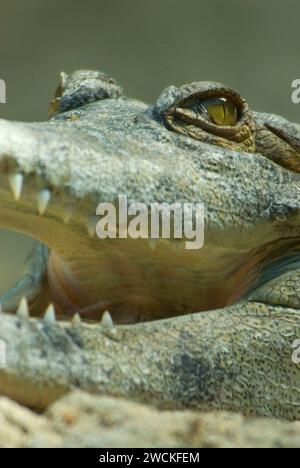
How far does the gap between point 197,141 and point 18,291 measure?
0.78 metres

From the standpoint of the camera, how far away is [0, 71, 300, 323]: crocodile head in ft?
6.27

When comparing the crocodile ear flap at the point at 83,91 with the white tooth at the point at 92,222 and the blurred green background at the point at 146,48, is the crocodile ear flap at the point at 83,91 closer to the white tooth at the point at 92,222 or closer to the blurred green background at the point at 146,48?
the white tooth at the point at 92,222

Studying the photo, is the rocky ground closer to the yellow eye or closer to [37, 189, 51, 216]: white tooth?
[37, 189, 51, 216]: white tooth

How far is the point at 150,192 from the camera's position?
6.56 ft

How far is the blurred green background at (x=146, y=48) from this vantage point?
523 cm

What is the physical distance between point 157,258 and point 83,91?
0.71m

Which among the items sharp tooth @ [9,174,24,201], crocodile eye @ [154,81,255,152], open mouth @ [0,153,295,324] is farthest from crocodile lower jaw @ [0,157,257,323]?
crocodile eye @ [154,81,255,152]

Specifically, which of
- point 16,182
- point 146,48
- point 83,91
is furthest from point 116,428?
point 146,48

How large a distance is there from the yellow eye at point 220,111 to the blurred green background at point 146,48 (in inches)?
111

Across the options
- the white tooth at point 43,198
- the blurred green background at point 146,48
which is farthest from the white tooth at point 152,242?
the blurred green background at point 146,48

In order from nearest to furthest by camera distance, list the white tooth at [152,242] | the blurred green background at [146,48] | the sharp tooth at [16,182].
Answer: the sharp tooth at [16,182] → the white tooth at [152,242] → the blurred green background at [146,48]

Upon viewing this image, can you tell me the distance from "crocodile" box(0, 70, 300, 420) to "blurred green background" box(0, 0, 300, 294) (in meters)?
2.73
